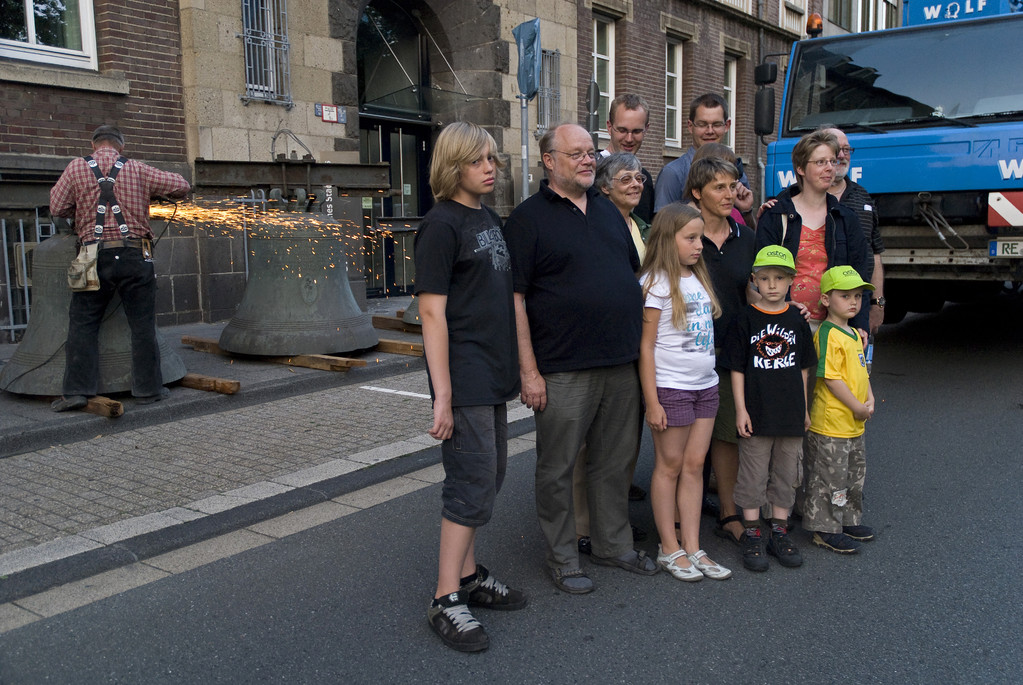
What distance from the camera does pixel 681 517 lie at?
386 cm

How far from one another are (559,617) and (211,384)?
166 inches

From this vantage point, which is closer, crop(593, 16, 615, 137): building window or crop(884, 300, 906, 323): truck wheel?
crop(884, 300, 906, 323): truck wheel

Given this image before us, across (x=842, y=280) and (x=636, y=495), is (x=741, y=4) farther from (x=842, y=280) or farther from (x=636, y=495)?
(x=842, y=280)

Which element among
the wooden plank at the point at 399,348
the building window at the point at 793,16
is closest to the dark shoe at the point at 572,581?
the wooden plank at the point at 399,348

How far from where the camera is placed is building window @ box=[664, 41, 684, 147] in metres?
18.4

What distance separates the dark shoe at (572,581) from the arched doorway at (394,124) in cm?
961

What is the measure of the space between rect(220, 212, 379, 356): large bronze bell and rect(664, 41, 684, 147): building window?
11726 mm

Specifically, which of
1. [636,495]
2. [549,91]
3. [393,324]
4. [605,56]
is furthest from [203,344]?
[605,56]

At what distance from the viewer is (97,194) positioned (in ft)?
19.8

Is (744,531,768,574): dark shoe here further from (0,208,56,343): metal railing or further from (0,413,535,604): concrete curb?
(0,208,56,343): metal railing

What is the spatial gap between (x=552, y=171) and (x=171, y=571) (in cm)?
230

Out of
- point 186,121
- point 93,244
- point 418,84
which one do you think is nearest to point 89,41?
point 186,121

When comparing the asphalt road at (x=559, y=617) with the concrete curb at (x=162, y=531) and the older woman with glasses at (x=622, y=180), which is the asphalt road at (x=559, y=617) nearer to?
the concrete curb at (x=162, y=531)

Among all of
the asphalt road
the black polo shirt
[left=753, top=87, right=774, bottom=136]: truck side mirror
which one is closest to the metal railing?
the asphalt road
